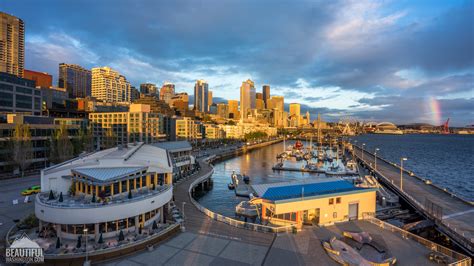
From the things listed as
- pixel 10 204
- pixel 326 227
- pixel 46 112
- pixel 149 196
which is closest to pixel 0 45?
pixel 46 112

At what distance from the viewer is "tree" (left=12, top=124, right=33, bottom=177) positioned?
5334 centimetres

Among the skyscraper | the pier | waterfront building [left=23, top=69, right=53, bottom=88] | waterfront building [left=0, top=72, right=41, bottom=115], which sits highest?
the skyscraper

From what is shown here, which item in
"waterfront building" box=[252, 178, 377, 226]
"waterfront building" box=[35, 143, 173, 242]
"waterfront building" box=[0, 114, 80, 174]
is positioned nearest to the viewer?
"waterfront building" box=[35, 143, 173, 242]

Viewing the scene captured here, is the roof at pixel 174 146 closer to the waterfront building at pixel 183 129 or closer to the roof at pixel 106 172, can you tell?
the roof at pixel 106 172

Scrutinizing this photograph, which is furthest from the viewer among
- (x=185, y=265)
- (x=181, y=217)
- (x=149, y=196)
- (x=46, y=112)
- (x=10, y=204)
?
(x=46, y=112)

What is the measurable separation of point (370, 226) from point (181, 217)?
1922cm

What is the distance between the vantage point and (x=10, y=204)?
115 ft

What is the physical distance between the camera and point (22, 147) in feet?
177

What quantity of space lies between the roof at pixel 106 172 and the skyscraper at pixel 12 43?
204356 millimetres

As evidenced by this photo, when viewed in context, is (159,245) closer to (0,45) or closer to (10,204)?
(10,204)

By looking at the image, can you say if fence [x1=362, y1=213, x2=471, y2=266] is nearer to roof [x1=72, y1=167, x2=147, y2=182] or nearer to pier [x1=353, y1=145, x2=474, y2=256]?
pier [x1=353, y1=145, x2=474, y2=256]

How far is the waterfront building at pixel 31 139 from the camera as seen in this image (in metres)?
54.2

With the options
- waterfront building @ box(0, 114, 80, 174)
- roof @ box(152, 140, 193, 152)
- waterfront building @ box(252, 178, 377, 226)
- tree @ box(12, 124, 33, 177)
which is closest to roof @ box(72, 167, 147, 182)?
waterfront building @ box(252, 178, 377, 226)

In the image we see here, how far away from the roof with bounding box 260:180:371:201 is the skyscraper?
708ft
